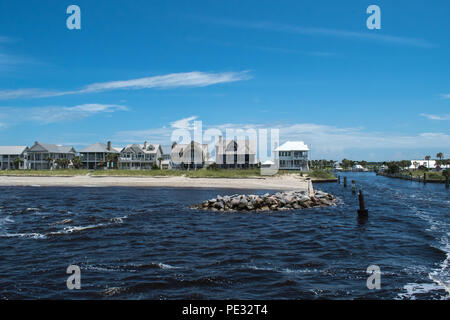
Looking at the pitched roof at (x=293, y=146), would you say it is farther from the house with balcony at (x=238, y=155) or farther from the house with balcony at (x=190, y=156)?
the house with balcony at (x=190, y=156)

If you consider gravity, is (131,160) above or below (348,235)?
above

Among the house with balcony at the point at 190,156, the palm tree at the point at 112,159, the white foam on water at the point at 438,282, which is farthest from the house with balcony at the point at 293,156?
the white foam on water at the point at 438,282

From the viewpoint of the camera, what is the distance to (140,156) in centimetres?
9388

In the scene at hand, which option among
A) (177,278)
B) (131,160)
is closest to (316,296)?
(177,278)

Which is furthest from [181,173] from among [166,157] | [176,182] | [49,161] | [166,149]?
[49,161]

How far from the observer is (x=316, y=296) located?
1038 centimetres

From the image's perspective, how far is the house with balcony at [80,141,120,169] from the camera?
9638cm

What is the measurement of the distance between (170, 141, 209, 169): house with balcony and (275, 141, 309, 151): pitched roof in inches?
787

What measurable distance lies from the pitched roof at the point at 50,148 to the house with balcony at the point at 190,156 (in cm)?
3961

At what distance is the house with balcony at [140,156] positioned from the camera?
9319 centimetres

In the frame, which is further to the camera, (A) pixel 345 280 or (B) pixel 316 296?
(A) pixel 345 280
